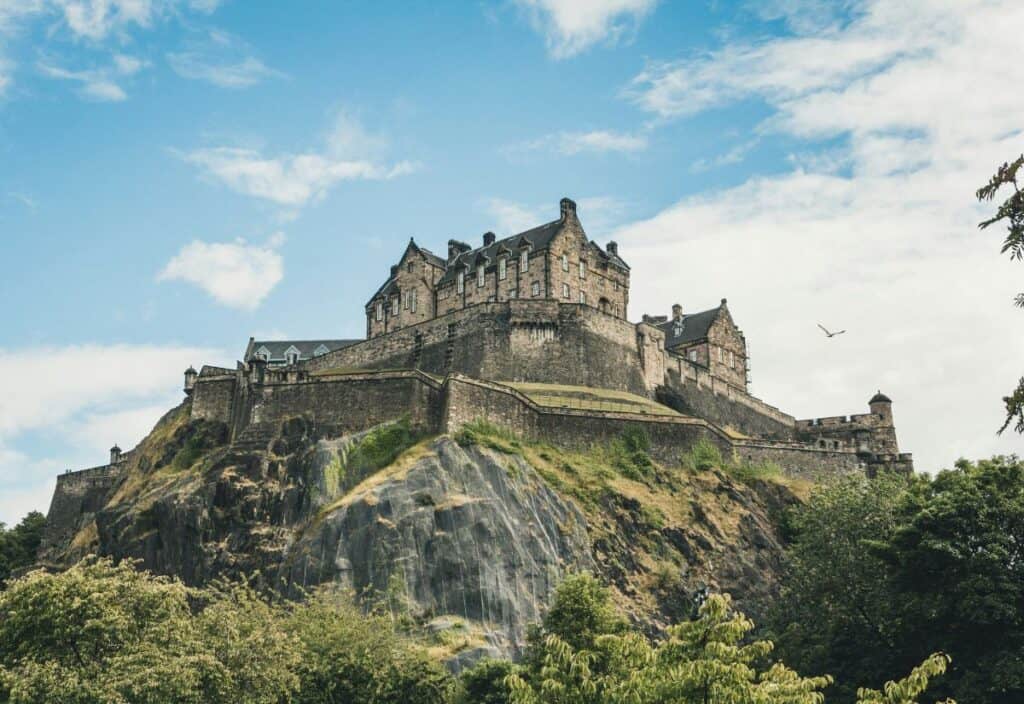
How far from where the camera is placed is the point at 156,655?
35344 mm

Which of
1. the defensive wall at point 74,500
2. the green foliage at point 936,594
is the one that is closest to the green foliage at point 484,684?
the green foliage at point 936,594

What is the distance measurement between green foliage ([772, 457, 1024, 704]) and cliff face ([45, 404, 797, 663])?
957 centimetres

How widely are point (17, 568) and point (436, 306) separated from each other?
109ft

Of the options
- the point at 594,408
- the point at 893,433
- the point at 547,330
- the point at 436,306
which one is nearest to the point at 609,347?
the point at 547,330

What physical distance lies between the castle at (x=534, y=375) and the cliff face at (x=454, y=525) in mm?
1915

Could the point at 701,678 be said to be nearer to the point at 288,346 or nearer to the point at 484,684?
the point at 484,684

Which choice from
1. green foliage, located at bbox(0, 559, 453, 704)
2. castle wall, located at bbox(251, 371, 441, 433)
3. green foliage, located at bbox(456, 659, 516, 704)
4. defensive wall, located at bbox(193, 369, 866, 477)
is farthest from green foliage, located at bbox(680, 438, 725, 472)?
green foliage, located at bbox(0, 559, 453, 704)

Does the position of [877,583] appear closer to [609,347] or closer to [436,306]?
[609,347]

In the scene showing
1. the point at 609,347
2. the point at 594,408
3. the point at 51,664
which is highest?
the point at 609,347

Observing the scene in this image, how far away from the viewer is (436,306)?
85.4m

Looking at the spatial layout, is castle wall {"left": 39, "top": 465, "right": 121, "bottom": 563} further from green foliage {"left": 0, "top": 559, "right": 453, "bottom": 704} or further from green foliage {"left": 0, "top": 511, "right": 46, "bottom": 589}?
green foliage {"left": 0, "top": 559, "right": 453, "bottom": 704}

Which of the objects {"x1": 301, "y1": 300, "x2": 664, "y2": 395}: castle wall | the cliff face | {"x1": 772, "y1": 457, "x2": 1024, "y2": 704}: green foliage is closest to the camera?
{"x1": 772, "y1": 457, "x2": 1024, "y2": 704}: green foliage

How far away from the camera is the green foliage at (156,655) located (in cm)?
3450

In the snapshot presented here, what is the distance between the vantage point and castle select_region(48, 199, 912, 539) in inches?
2520
